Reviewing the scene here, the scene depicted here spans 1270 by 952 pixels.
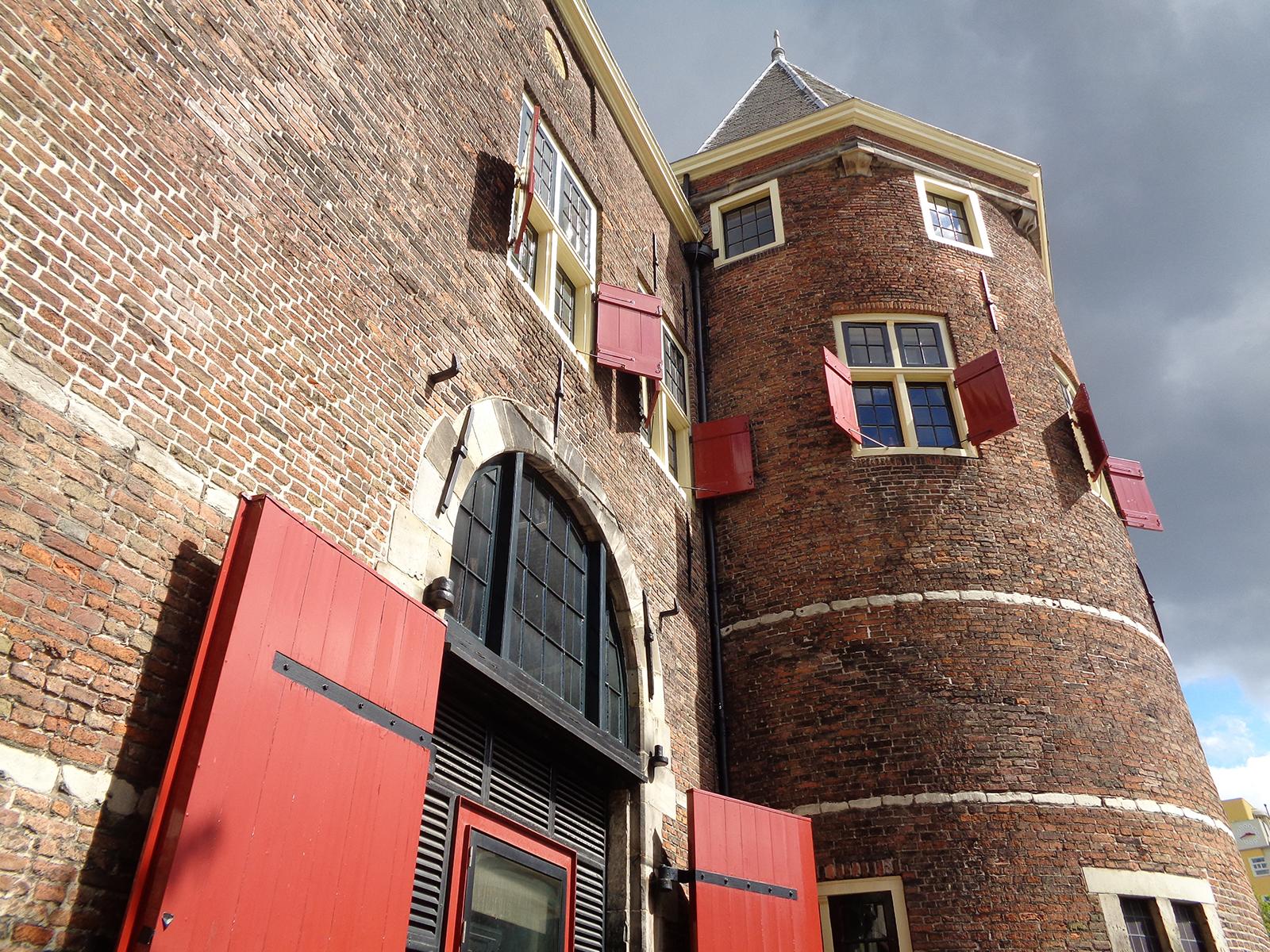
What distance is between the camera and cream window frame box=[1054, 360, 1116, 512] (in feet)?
38.8

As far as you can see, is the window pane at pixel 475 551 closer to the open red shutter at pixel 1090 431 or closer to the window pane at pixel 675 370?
the window pane at pixel 675 370

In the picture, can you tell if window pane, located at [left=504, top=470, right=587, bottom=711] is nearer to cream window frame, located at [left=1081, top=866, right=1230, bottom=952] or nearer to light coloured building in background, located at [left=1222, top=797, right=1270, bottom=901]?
cream window frame, located at [left=1081, top=866, right=1230, bottom=952]

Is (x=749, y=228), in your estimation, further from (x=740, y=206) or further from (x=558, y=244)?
(x=558, y=244)

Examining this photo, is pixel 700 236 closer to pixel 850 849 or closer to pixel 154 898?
pixel 850 849

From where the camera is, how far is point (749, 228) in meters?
14.4

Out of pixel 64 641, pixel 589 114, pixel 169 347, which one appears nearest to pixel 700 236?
pixel 589 114

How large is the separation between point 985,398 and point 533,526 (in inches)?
250

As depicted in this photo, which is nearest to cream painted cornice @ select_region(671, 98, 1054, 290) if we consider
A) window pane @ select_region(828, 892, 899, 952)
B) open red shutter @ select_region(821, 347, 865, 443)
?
open red shutter @ select_region(821, 347, 865, 443)

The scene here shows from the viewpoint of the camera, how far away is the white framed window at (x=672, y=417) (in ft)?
35.4

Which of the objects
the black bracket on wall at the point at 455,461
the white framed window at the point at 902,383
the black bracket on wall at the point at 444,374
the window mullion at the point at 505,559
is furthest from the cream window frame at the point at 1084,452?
the black bracket on wall at the point at 444,374

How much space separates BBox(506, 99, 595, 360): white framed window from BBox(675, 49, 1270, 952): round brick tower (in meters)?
3.10

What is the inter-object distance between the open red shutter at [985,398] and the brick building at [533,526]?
0.05 meters

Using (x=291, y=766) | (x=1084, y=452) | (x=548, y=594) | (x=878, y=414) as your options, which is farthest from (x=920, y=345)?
(x=291, y=766)

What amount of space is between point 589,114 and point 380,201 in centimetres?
566
